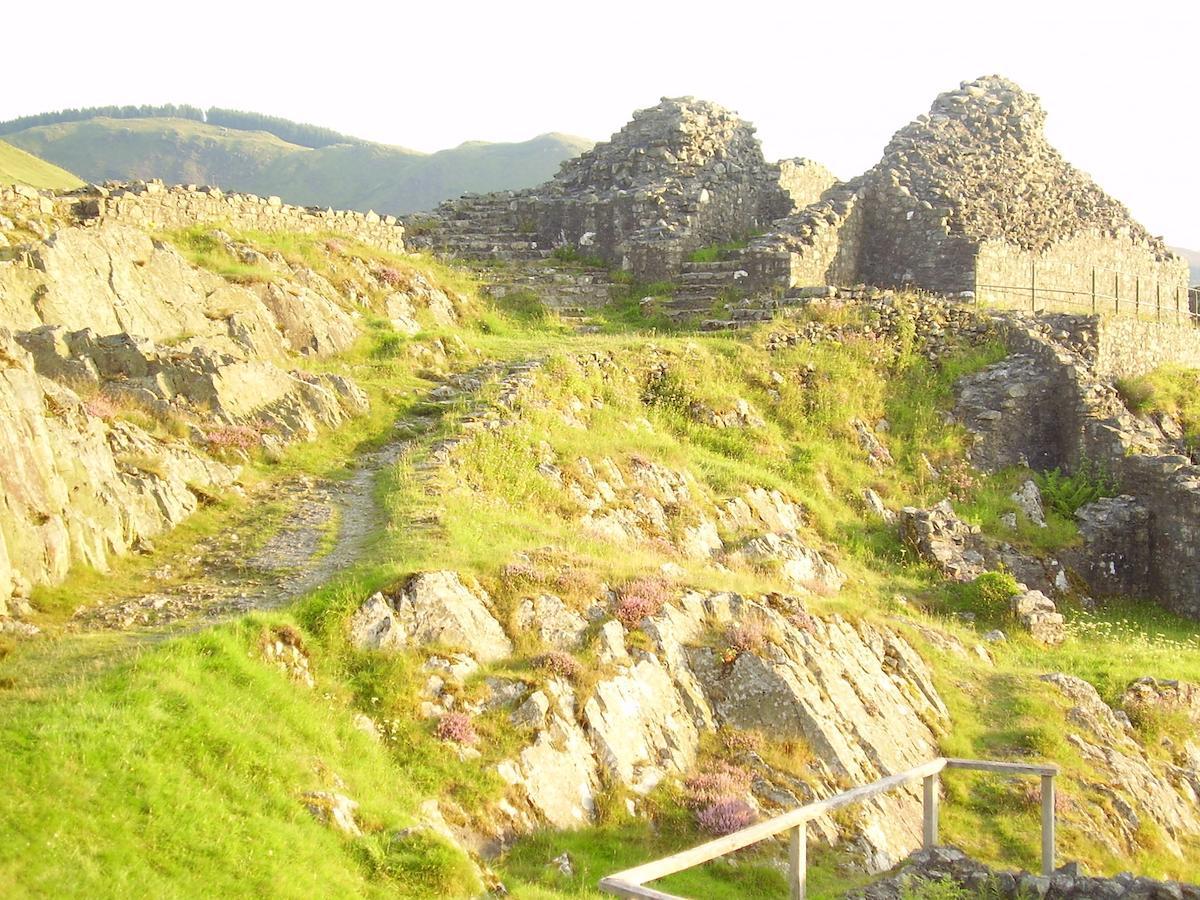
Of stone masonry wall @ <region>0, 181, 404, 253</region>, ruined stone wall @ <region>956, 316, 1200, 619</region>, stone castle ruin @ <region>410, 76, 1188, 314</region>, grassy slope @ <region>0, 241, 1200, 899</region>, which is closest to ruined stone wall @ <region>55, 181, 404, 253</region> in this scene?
stone masonry wall @ <region>0, 181, 404, 253</region>

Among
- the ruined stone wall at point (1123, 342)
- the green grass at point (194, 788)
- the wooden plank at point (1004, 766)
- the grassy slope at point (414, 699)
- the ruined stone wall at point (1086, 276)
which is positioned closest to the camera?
the green grass at point (194, 788)

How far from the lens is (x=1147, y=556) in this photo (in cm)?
2586

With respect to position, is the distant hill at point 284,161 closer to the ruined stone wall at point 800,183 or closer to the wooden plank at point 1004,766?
the ruined stone wall at point 800,183

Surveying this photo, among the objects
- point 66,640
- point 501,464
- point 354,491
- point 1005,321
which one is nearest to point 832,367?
point 1005,321

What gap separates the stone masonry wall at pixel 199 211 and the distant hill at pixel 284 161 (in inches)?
4735

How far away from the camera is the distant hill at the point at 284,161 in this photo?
160 meters

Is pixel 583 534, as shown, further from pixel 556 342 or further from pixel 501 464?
pixel 556 342

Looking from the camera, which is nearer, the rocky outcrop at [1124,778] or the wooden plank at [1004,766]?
the wooden plank at [1004,766]

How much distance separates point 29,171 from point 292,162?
109 metres

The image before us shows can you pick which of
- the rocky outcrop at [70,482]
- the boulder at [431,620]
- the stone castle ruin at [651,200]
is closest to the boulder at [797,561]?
the boulder at [431,620]

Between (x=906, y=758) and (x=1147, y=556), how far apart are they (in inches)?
526

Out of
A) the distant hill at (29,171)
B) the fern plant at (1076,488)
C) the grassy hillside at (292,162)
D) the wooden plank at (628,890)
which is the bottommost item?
the wooden plank at (628,890)

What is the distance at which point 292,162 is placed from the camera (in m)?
177

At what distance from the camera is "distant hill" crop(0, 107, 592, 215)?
159875 millimetres
